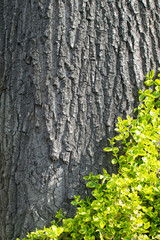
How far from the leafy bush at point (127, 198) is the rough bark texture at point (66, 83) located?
0.15 m

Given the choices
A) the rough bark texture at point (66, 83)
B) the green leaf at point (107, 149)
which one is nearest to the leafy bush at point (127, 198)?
the green leaf at point (107, 149)

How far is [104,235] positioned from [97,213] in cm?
17

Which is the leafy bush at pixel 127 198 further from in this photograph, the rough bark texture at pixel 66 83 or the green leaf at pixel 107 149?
the rough bark texture at pixel 66 83

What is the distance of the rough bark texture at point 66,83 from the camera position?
6.29 ft

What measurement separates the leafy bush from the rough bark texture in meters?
0.15

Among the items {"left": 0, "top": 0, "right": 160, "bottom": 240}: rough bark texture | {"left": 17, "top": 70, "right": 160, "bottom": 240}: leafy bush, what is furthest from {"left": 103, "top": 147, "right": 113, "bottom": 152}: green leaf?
{"left": 0, "top": 0, "right": 160, "bottom": 240}: rough bark texture

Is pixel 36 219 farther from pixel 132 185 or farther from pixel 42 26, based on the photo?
pixel 42 26

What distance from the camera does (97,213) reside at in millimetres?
1742

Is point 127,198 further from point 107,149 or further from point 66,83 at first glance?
point 66,83

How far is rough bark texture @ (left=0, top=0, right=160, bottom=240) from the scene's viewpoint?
192 cm

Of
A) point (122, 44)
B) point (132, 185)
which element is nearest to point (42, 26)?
point (122, 44)

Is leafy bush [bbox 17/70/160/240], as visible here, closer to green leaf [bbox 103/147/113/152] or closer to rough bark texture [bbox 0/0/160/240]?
green leaf [bbox 103/147/113/152]

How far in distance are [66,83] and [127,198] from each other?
1.03 m

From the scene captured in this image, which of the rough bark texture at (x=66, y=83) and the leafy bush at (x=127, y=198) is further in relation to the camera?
the rough bark texture at (x=66, y=83)
